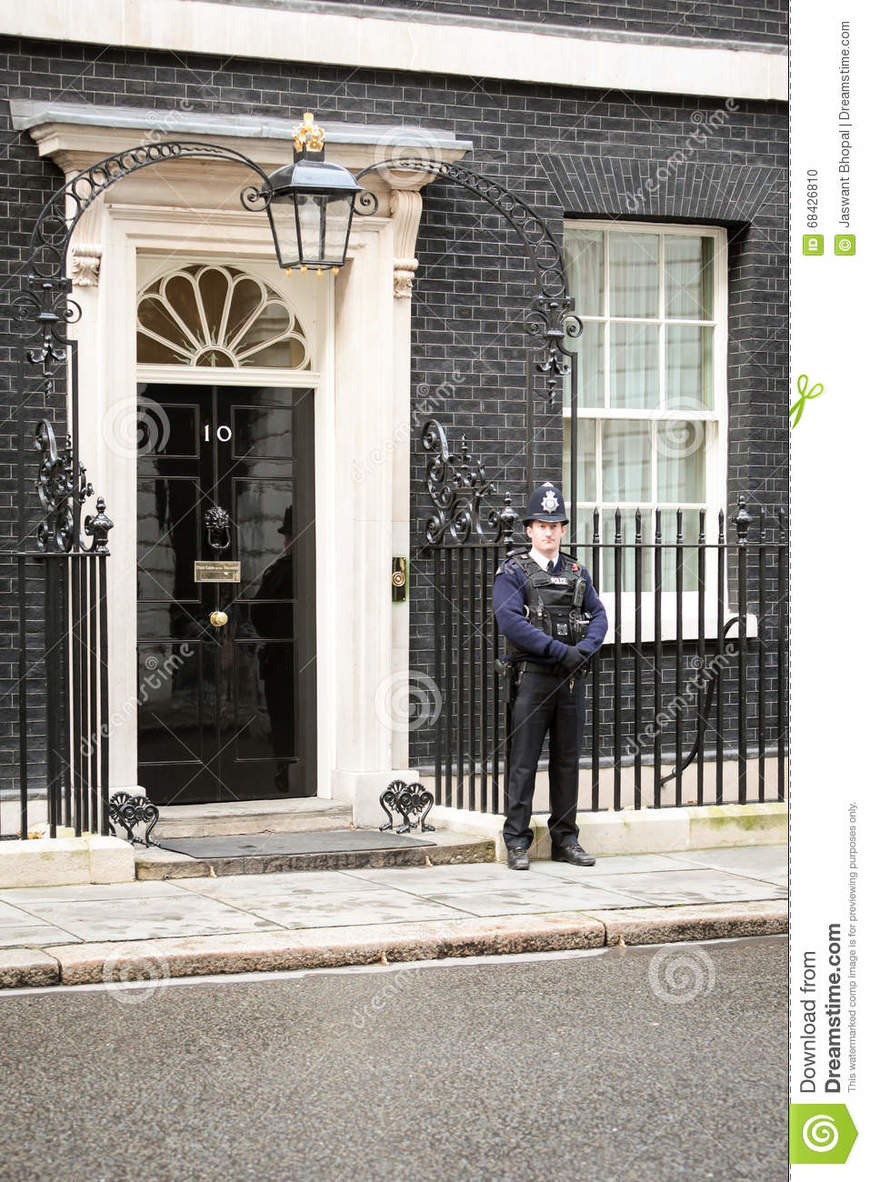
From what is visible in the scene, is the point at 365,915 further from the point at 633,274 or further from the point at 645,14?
the point at 645,14

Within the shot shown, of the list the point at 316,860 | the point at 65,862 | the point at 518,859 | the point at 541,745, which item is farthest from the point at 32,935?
the point at 541,745

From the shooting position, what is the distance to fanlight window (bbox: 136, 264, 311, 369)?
9.97 m

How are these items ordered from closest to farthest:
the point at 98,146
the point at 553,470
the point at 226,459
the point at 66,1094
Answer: the point at 66,1094 < the point at 98,146 < the point at 226,459 < the point at 553,470

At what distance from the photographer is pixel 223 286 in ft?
33.2

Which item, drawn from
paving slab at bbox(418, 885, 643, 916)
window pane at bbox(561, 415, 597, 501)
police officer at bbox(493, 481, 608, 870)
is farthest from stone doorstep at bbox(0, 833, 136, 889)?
window pane at bbox(561, 415, 597, 501)

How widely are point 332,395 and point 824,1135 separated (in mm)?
8023

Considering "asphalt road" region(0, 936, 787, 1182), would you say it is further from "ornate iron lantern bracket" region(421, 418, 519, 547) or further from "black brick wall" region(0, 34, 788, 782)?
"black brick wall" region(0, 34, 788, 782)

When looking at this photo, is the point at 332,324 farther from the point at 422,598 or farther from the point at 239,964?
the point at 239,964

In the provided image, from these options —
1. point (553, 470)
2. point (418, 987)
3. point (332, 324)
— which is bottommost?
point (418, 987)

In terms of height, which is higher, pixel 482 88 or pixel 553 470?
pixel 482 88

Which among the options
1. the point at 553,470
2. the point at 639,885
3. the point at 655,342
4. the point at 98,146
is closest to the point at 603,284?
the point at 655,342

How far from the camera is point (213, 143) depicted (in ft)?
31.0

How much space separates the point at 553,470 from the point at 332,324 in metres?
1.71

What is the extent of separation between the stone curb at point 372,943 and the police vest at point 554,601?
1682 millimetres
